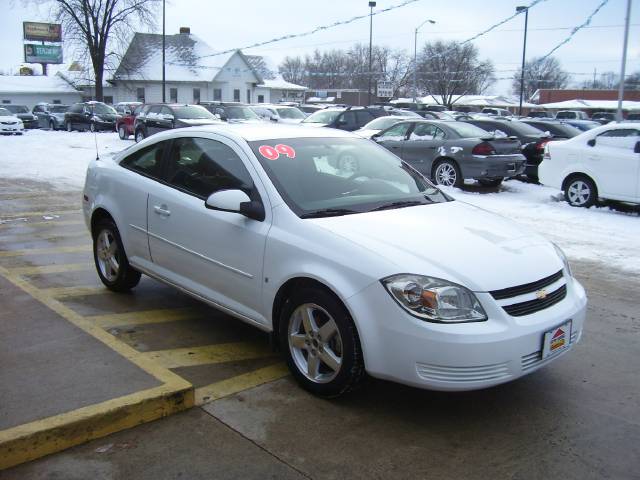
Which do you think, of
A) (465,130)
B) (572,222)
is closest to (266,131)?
(572,222)

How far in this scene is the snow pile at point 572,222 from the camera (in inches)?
331

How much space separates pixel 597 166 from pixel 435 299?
9.32m

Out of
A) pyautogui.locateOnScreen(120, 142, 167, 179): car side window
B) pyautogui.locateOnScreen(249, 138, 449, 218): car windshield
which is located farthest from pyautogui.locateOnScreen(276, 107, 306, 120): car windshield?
pyautogui.locateOnScreen(249, 138, 449, 218): car windshield

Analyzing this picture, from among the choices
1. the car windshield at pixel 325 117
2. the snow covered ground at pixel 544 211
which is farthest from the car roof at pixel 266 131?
Result: the car windshield at pixel 325 117

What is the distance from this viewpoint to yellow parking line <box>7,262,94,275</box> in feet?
22.2

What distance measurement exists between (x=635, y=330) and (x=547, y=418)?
208cm

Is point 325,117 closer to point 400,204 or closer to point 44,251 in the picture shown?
point 44,251

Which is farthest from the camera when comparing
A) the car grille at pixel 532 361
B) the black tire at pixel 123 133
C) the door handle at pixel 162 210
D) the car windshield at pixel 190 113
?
the black tire at pixel 123 133

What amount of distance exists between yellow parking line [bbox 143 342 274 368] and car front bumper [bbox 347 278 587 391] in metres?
1.34

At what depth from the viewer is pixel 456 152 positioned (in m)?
13.5

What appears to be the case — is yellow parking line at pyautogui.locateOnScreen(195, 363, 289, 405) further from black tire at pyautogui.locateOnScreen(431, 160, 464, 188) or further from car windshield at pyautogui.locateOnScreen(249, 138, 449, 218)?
black tire at pyautogui.locateOnScreen(431, 160, 464, 188)

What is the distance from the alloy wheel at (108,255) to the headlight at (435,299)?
131 inches

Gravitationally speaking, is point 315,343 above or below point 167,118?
below

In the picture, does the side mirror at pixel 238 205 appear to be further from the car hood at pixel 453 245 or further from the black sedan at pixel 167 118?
the black sedan at pixel 167 118
